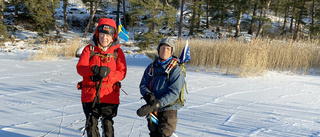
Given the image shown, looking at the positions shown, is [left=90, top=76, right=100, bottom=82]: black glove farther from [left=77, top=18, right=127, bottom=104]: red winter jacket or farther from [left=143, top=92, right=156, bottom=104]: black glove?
[left=143, top=92, right=156, bottom=104]: black glove

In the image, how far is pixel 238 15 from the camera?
945 inches

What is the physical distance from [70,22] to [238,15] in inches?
867

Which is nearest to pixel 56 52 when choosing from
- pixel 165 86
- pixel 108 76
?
pixel 108 76

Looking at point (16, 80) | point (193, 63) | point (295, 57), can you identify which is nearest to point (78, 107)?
point (16, 80)

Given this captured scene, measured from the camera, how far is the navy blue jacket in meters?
2.12

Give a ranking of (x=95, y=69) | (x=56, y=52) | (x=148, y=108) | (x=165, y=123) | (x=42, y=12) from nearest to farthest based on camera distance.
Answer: (x=148, y=108), (x=165, y=123), (x=95, y=69), (x=56, y=52), (x=42, y=12)

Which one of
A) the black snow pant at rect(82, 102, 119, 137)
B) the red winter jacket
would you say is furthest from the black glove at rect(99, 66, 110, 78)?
the black snow pant at rect(82, 102, 119, 137)

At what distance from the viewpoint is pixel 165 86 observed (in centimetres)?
220

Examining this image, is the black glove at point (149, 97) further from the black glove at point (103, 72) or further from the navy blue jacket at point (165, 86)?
the black glove at point (103, 72)

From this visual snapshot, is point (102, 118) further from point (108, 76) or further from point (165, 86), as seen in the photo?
point (165, 86)

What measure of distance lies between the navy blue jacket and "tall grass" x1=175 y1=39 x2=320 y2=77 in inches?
224

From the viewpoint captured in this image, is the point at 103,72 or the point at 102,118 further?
the point at 102,118

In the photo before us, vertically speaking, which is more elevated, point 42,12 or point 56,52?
point 42,12

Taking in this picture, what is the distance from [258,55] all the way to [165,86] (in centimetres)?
633
